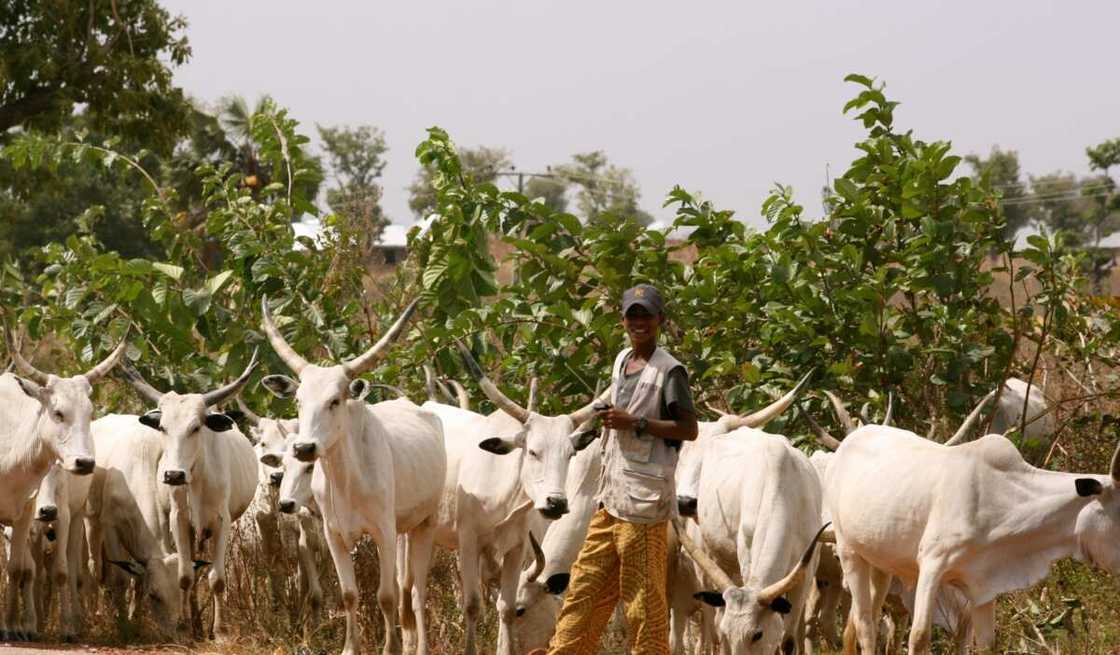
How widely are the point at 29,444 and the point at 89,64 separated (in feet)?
33.9

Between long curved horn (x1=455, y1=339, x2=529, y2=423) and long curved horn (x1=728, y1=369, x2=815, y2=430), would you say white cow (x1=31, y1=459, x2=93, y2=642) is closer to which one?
long curved horn (x1=455, y1=339, x2=529, y2=423)

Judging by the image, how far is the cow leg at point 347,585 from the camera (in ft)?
32.6

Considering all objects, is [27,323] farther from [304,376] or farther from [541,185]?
[541,185]

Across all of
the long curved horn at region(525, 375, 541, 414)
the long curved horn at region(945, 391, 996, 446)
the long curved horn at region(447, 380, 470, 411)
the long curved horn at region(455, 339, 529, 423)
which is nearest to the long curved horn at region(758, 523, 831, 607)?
the long curved horn at region(455, 339, 529, 423)

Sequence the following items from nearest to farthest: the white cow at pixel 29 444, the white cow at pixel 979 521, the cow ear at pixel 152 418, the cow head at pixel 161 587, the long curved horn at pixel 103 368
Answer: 1. the white cow at pixel 979 521
2. the white cow at pixel 29 444
3. the long curved horn at pixel 103 368
4. the cow ear at pixel 152 418
5. the cow head at pixel 161 587

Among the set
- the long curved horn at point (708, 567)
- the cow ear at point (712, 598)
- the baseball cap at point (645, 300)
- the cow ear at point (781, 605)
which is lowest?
the cow ear at point (781, 605)

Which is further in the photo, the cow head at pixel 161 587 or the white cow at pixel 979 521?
the cow head at pixel 161 587

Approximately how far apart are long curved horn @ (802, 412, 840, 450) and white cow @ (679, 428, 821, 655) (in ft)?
3.64

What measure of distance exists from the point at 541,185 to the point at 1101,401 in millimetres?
63854

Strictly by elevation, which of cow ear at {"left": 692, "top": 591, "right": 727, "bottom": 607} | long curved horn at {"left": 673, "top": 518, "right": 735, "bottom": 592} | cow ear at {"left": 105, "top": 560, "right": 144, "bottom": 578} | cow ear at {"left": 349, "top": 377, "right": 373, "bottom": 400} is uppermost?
cow ear at {"left": 349, "top": 377, "right": 373, "bottom": 400}

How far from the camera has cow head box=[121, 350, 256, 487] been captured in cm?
1123

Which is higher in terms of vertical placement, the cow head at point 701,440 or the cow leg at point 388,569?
the cow head at point 701,440

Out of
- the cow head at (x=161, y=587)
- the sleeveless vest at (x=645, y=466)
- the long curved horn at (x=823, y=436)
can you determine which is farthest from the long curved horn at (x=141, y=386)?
the sleeveless vest at (x=645, y=466)

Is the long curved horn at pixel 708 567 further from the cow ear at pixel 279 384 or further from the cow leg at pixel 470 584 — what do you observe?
the cow ear at pixel 279 384
